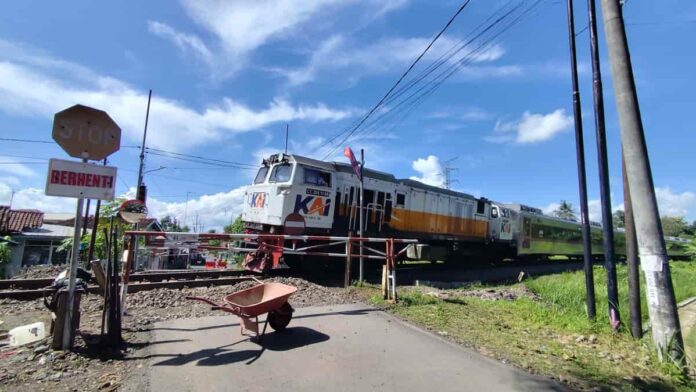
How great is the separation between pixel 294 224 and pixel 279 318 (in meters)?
5.82

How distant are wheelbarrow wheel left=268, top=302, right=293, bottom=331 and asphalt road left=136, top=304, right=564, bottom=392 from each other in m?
0.11

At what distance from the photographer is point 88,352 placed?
4609 mm

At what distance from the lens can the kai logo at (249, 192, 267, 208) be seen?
1222cm

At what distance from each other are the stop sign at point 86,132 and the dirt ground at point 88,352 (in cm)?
227

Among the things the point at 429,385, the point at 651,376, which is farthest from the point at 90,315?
the point at 651,376

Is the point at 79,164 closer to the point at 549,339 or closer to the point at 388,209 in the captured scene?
the point at 549,339

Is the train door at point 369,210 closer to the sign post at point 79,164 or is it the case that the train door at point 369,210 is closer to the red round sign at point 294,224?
the red round sign at point 294,224

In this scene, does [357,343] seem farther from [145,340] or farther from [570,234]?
[570,234]

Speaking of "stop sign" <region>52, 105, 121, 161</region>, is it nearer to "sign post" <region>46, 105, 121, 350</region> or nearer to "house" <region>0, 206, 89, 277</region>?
"sign post" <region>46, 105, 121, 350</region>

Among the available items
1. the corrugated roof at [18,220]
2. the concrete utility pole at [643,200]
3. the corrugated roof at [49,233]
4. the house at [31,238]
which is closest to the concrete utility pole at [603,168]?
the concrete utility pole at [643,200]

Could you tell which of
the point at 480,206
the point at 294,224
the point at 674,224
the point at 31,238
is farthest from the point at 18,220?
the point at 674,224

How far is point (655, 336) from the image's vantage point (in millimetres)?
5383

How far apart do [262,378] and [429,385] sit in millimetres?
1724

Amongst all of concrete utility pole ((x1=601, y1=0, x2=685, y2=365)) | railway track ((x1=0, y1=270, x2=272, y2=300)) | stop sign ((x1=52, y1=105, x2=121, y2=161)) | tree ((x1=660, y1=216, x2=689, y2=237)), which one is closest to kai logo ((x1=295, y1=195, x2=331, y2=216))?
railway track ((x1=0, y1=270, x2=272, y2=300))
